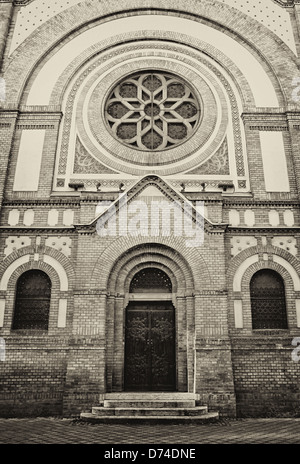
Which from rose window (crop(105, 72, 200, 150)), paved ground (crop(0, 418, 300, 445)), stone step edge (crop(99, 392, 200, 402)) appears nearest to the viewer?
paved ground (crop(0, 418, 300, 445))

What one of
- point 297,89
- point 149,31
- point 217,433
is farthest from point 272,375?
point 149,31

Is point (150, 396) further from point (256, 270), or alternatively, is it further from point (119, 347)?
point (256, 270)

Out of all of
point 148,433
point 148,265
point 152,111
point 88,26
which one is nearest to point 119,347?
point 148,265

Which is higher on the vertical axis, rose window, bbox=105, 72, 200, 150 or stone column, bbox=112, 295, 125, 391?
rose window, bbox=105, 72, 200, 150

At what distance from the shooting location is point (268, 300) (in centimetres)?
1242

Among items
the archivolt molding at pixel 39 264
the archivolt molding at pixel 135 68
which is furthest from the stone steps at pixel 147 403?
the archivolt molding at pixel 135 68

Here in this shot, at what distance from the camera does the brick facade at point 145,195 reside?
37.6 feet

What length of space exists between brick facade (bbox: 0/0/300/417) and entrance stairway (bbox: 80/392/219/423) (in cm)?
66

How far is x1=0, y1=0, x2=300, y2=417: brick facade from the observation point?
11.4 meters

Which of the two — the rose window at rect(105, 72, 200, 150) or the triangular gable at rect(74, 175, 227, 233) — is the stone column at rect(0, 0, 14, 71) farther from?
the triangular gable at rect(74, 175, 227, 233)

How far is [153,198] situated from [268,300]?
4671mm

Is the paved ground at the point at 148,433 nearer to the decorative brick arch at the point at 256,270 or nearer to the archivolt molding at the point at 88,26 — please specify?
the decorative brick arch at the point at 256,270

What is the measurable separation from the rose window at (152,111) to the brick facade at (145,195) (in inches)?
15.1

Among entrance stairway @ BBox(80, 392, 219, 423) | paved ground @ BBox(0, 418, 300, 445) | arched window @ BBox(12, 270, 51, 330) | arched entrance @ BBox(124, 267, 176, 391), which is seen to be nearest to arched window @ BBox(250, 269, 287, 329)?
arched entrance @ BBox(124, 267, 176, 391)
